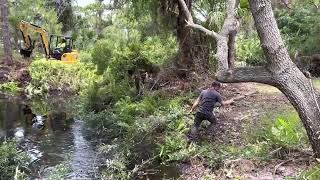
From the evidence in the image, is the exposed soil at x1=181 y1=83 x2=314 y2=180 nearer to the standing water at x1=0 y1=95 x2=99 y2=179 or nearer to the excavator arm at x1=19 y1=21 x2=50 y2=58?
the standing water at x1=0 y1=95 x2=99 y2=179

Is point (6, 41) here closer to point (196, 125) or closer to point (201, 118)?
point (196, 125)

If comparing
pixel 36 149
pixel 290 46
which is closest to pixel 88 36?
pixel 290 46

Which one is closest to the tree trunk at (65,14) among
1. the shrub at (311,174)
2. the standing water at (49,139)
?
the standing water at (49,139)

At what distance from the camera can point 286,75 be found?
26.1 ft

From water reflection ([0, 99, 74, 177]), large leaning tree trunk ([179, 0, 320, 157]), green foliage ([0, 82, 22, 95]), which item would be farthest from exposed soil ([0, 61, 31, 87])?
large leaning tree trunk ([179, 0, 320, 157])

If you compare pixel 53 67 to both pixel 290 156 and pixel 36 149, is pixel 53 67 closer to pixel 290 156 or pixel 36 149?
pixel 36 149

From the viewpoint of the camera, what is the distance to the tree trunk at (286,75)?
7.95 m

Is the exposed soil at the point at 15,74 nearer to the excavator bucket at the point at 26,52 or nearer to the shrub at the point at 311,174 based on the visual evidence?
the excavator bucket at the point at 26,52

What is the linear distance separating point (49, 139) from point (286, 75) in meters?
7.73

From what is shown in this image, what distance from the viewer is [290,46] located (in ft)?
61.0

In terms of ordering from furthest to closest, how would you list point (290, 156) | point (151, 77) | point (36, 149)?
point (151, 77), point (36, 149), point (290, 156)

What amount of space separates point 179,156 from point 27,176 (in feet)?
10.9

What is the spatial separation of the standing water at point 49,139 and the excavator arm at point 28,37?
780cm

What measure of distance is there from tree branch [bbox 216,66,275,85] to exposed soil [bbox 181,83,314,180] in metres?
1.66
